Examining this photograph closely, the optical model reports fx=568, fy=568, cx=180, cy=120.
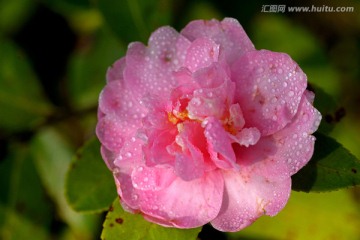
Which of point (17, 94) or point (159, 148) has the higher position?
point (159, 148)

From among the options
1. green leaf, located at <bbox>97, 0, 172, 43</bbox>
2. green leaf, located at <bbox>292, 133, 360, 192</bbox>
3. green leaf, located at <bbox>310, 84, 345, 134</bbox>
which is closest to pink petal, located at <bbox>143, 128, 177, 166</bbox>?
green leaf, located at <bbox>292, 133, 360, 192</bbox>

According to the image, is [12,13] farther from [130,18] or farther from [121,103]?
[121,103]

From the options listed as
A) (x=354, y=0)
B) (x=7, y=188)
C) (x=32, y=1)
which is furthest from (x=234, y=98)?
(x=32, y=1)

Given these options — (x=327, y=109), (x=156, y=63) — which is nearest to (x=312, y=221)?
(x=327, y=109)

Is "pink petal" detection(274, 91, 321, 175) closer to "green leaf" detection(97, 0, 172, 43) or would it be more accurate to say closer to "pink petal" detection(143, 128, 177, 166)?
"pink petal" detection(143, 128, 177, 166)

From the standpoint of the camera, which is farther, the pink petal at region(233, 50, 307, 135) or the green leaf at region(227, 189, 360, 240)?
the green leaf at region(227, 189, 360, 240)

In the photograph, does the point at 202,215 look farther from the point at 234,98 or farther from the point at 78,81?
the point at 78,81

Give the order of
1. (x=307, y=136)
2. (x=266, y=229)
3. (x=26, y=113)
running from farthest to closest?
(x=26, y=113), (x=266, y=229), (x=307, y=136)
